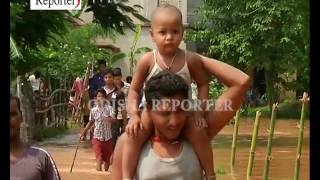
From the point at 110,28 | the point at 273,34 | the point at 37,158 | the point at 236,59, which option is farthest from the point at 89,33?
the point at 37,158

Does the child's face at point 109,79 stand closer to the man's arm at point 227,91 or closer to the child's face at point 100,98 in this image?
the child's face at point 100,98

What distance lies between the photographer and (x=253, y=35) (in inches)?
869

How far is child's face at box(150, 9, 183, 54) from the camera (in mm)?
3199

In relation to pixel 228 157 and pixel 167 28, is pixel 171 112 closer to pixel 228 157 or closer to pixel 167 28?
pixel 167 28

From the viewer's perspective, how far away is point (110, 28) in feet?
49.4

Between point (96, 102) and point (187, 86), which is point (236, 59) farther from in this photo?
point (187, 86)

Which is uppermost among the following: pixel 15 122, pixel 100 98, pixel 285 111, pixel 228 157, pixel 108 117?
pixel 15 122

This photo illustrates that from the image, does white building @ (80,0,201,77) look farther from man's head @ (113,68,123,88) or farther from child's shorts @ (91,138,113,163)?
child's shorts @ (91,138,113,163)

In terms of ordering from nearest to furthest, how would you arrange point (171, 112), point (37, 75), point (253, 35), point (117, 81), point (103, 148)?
point (171, 112)
point (103, 148)
point (117, 81)
point (37, 75)
point (253, 35)

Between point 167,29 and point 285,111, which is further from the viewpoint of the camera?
point 285,111

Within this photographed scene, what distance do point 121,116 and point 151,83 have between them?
23.4ft

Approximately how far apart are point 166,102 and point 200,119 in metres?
0.20

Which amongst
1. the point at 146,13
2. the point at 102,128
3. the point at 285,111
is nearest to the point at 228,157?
the point at 102,128

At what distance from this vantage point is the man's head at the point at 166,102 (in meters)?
3.04
